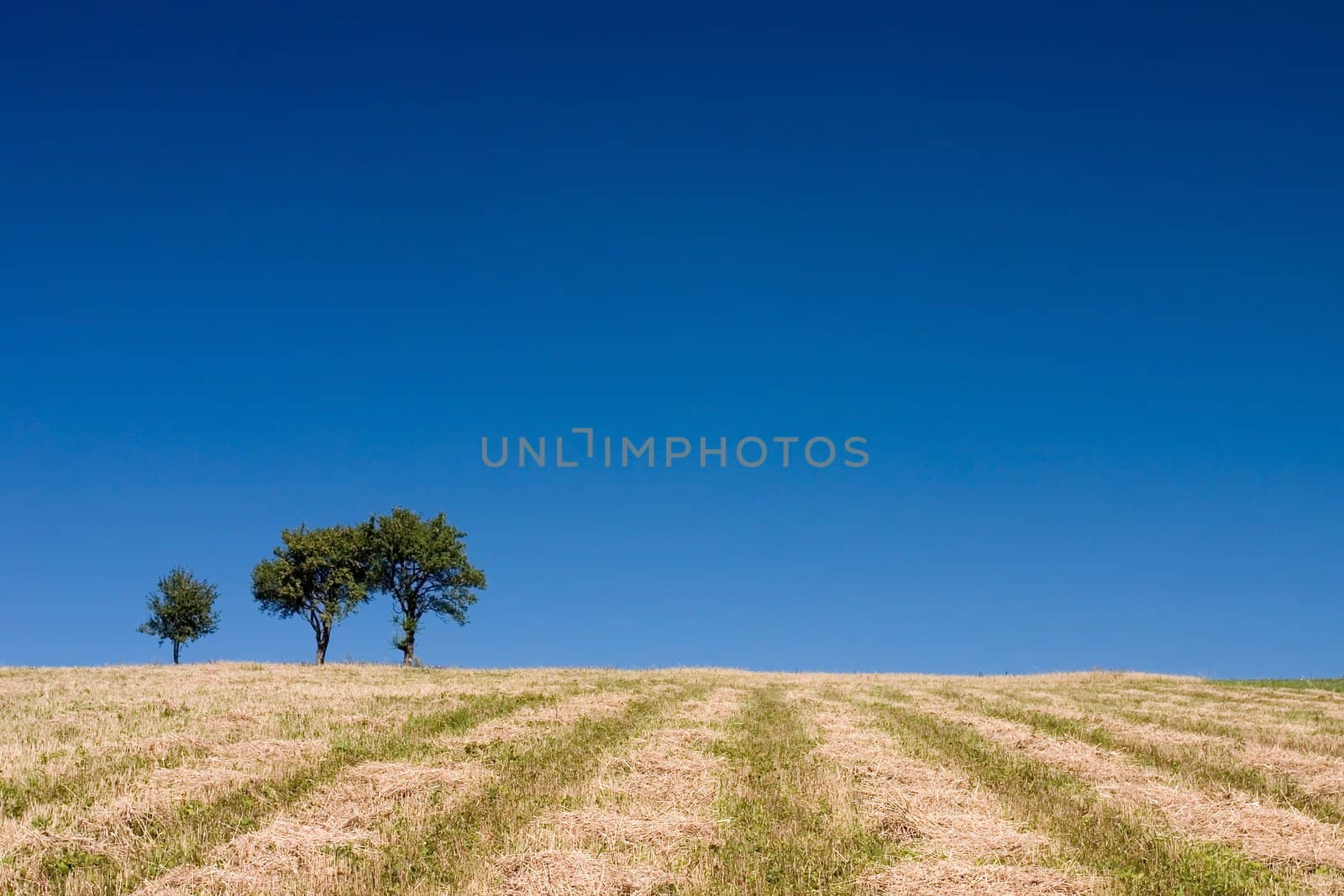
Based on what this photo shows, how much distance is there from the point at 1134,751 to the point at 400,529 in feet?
195

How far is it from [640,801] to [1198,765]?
1335 centimetres

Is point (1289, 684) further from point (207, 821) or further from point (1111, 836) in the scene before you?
point (207, 821)

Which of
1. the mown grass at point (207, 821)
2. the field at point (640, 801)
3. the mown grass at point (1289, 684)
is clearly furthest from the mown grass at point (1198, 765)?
the mown grass at point (1289, 684)

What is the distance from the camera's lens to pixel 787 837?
1186 cm

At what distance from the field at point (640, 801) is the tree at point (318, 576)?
4326 cm

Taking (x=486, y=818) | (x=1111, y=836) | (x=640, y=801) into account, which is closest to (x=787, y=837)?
(x=640, y=801)

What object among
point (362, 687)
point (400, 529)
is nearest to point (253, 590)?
point (400, 529)

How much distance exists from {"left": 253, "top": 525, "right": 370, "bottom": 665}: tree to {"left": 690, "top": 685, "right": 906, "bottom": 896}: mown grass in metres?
58.4

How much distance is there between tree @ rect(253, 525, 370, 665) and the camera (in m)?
69.4

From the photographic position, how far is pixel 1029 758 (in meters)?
19.0

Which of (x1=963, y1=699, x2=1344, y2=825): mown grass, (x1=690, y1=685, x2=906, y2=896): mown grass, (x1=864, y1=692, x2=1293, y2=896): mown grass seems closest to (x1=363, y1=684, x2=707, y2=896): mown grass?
(x1=690, y1=685, x2=906, y2=896): mown grass

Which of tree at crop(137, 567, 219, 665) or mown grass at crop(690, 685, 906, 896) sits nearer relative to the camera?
mown grass at crop(690, 685, 906, 896)

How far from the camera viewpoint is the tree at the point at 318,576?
69.4 m

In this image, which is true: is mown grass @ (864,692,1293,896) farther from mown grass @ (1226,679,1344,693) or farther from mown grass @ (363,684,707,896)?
mown grass @ (1226,679,1344,693)
